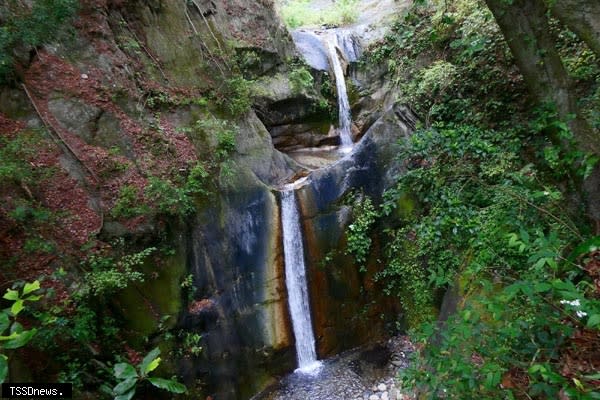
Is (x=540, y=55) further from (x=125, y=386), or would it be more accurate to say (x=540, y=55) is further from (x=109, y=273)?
(x=109, y=273)

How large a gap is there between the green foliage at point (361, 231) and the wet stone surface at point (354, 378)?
1.56 m

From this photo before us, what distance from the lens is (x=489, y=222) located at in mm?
4422

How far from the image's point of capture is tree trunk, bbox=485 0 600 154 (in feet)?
8.30

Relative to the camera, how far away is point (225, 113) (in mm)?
6711

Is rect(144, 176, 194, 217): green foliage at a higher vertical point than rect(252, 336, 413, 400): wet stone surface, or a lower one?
higher

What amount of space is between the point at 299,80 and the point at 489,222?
6.05 m

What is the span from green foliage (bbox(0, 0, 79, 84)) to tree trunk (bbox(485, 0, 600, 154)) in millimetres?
5138

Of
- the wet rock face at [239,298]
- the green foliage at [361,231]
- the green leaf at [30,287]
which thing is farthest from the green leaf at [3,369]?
the green foliage at [361,231]

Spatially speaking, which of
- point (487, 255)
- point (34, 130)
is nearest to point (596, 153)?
point (487, 255)

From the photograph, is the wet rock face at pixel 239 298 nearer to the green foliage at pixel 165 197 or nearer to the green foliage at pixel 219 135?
the green foliage at pixel 165 197

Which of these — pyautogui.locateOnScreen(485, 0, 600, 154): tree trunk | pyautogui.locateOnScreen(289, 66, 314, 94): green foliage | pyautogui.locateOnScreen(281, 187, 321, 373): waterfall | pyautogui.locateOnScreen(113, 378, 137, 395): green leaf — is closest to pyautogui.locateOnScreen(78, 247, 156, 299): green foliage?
pyautogui.locateOnScreen(113, 378, 137, 395): green leaf

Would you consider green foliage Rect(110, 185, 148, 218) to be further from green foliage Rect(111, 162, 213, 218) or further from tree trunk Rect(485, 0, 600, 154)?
tree trunk Rect(485, 0, 600, 154)

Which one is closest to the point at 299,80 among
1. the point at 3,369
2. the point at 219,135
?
the point at 219,135

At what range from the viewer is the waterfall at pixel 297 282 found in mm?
6094
